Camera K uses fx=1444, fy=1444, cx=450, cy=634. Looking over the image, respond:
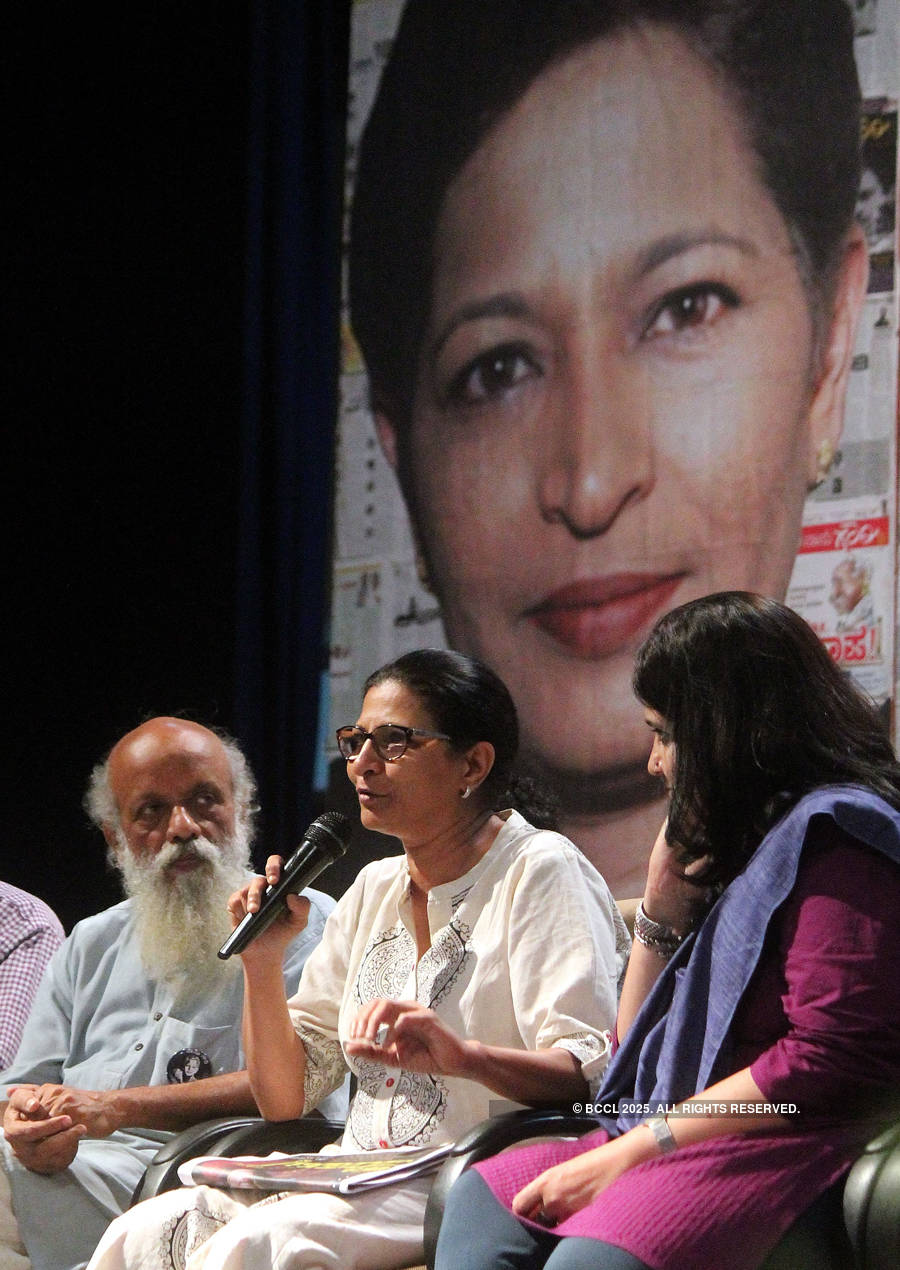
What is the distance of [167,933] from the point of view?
3.34m

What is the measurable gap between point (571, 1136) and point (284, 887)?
2.21ft

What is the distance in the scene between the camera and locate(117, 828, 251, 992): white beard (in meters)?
3.28

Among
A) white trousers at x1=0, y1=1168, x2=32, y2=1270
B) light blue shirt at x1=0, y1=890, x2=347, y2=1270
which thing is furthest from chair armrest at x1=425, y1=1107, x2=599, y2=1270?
white trousers at x1=0, y1=1168, x2=32, y2=1270

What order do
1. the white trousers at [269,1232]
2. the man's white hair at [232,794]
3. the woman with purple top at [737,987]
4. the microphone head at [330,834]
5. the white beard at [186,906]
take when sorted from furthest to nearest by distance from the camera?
1. the man's white hair at [232,794]
2. the white beard at [186,906]
3. the microphone head at [330,834]
4. the white trousers at [269,1232]
5. the woman with purple top at [737,987]

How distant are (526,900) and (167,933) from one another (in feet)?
3.72

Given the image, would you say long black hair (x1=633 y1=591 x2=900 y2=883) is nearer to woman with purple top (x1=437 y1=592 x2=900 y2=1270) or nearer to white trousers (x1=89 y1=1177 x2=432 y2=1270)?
woman with purple top (x1=437 y1=592 x2=900 y2=1270)

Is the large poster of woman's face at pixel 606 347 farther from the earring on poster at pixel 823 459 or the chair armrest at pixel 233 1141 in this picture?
the chair armrest at pixel 233 1141

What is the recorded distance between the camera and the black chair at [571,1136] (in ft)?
5.81

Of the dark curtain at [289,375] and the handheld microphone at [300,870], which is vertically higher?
the dark curtain at [289,375]

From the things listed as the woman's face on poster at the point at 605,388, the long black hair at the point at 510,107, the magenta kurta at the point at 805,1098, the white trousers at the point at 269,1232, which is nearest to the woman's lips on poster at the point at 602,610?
the woman's face on poster at the point at 605,388

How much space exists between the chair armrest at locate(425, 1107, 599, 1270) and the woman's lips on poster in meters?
1.91

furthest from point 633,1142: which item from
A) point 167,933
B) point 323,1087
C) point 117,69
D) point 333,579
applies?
point 117,69

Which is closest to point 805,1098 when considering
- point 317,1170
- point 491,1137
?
point 491,1137

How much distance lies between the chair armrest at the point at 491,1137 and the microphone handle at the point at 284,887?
0.52 m
